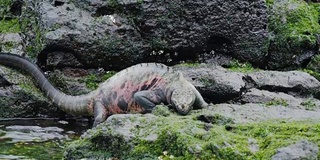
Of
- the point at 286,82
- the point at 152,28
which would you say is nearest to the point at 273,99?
the point at 286,82

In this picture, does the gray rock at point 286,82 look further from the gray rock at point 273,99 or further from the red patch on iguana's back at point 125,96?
the red patch on iguana's back at point 125,96

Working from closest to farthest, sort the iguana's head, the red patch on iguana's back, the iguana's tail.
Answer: the iguana's head → the red patch on iguana's back → the iguana's tail

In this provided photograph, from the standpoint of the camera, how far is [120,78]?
8.51m

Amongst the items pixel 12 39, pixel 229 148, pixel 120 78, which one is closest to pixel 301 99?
pixel 120 78

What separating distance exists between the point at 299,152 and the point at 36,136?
402 centimetres

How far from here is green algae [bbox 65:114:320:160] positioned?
16.5 ft

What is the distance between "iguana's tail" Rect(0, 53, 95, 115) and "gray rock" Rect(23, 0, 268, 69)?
1.46ft

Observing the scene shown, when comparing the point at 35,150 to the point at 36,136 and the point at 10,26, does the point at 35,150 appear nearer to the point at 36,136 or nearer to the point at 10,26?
the point at 36,136

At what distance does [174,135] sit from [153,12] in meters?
5.04

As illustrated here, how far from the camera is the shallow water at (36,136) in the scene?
6.64 m

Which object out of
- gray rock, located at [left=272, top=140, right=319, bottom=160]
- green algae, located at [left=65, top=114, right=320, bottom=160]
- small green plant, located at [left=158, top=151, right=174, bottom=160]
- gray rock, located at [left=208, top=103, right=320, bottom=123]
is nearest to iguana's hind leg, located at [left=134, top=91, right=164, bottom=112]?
gray rock, located at [left=208, top=103, right=320, bottom=123]

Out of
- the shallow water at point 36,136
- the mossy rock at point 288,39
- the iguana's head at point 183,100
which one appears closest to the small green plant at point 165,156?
the shallow water at point 36,136

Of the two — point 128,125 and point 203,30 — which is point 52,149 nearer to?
point 128,125

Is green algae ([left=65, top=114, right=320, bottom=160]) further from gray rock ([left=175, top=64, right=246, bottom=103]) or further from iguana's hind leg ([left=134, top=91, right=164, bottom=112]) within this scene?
gray rock ([left=175, top=64, right=246, bottom=103])
